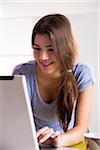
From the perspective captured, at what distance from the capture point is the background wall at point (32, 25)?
2.32m

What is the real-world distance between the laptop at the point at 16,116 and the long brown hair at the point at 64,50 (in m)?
0.50

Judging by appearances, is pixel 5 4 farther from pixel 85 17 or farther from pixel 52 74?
pixel 52 74

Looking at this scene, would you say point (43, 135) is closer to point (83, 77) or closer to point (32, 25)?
point (83, 77)

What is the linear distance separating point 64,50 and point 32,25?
1.27 m

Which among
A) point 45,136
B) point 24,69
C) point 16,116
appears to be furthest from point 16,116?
point 24,69

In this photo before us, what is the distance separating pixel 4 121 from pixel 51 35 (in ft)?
1.70

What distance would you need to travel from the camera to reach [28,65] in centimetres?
138

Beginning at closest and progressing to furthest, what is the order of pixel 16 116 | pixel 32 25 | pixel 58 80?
pixel 16 116
pixel 58 80
pixel 32 25

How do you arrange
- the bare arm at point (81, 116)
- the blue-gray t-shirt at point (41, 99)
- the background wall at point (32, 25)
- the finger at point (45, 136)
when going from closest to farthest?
the finger at point (45, 136) → the bare arm at point (81, 116) → the blue-gray t-shirt at point (41, 99) → the background wall at point (32, 25)

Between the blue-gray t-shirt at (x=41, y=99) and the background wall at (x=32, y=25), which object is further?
the background wall at (x=32, y=25)

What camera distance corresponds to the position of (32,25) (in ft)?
8.01

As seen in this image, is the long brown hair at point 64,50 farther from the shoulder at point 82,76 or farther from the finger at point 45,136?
the finger at point 45,136

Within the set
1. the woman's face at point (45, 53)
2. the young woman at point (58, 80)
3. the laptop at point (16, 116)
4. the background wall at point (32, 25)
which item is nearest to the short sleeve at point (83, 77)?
the young woman at point (58, 80)

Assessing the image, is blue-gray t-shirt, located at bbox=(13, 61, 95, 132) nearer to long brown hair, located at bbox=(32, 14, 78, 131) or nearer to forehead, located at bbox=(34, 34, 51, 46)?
long brown hair, located at bbox=(32, 14, 78, 131)
